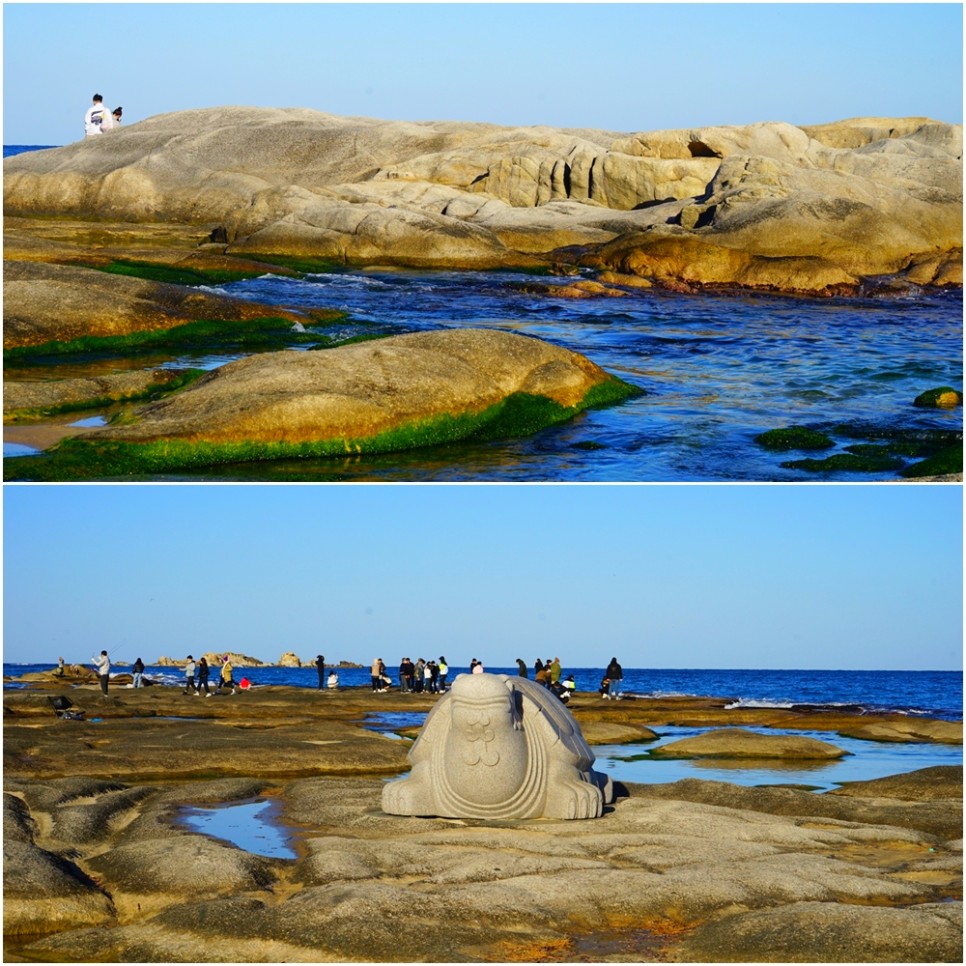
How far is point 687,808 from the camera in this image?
1360cm

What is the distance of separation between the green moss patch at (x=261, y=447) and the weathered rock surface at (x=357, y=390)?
102 mm

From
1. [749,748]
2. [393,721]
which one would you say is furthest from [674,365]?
[749,748]

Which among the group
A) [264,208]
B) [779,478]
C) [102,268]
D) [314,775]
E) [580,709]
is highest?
[264,208]

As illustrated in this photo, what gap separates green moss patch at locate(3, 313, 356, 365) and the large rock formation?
66.0 feet

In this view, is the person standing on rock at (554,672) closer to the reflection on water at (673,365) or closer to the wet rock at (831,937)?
the reflection on water at (673,365)

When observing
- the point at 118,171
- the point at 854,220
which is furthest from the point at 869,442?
the point at 118,171

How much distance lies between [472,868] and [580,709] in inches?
861

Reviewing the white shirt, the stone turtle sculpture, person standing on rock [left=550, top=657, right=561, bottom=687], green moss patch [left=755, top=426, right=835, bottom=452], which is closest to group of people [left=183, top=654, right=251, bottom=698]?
person standing on rock [left=550, top=657, right=561, bottom=687]

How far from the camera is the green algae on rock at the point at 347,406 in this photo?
19984 mm

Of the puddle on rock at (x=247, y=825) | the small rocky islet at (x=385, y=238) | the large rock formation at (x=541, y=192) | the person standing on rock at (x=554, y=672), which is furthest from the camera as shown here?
the large rock formation at (x=541, y=192)

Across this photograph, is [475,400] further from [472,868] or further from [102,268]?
[102,268]

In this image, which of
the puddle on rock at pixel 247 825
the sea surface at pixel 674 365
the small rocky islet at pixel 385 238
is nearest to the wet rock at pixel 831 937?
the puddle on rock at pixel 247 825

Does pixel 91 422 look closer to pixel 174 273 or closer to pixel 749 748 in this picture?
pixel 749 748

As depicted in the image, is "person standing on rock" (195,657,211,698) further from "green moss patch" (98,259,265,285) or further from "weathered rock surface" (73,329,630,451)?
"weathered rock surface" (73,329,630,451)
